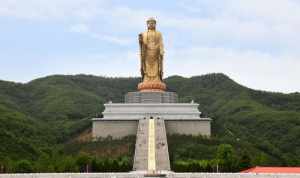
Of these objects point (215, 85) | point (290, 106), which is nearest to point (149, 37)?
point (290, 106)

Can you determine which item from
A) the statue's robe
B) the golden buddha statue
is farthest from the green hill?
the statue's robe

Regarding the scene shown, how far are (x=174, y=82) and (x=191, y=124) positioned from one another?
136ft

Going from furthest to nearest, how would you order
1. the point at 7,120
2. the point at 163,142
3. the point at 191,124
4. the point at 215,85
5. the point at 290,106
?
the point at 215,85
the point at 290,106
the point at 7,120
the point at 191,124
the point at 163,142

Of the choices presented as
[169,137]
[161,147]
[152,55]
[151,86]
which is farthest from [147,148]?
[152,55]

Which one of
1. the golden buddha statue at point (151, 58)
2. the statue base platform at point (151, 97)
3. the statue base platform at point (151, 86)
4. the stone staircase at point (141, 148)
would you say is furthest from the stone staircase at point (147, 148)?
the golden buddha statue at point (151, 58)

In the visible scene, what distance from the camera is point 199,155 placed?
32594 mm

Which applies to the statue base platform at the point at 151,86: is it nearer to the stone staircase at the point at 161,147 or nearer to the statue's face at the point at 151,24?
the statue's face at the point at 151,24

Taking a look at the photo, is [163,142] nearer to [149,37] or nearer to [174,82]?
[149,37]

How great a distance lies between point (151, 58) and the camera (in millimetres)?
38938

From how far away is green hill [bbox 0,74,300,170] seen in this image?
34531 millimetres

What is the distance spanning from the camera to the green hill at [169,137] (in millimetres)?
34531

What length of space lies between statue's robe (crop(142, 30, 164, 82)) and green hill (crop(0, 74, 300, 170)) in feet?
13.0

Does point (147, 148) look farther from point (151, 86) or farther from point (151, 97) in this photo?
point (151, 86)

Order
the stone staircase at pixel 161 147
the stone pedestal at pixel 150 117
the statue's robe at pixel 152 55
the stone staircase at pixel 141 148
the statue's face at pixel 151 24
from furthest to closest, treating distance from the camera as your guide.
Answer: the statue's face at pixel 151 24
the statue's robe at pixel 152 55
the stone pedestal at pixel 150 117
the stone staircase at pixel 141 148
the stone staircase at pixel 161 147
